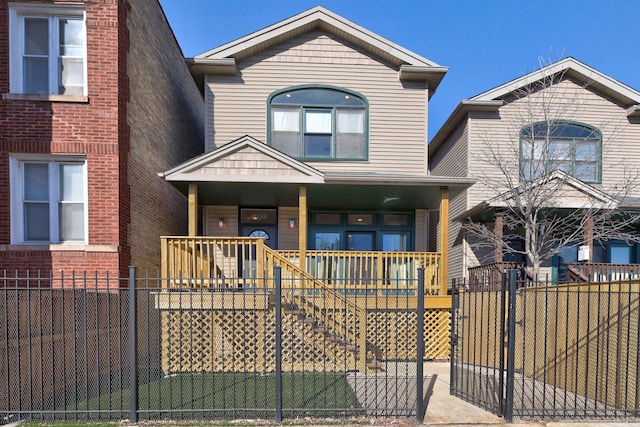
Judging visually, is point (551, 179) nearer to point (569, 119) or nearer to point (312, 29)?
point (569, 119)

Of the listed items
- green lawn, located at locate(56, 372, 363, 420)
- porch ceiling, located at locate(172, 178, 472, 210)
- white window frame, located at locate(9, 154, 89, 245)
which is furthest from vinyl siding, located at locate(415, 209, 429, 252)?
white window frame, located at locate(9, 154, 89, 245)

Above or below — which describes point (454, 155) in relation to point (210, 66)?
below

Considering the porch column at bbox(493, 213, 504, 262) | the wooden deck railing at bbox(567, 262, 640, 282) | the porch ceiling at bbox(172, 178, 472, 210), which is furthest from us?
the porch column at bbox(493, 213, 504, 262)

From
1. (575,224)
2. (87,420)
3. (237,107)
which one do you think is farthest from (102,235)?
(575,224)

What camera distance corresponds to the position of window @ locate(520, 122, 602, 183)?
1086cm

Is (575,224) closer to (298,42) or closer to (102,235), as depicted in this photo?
(298,42)

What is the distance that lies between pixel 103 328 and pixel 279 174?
4704 mm

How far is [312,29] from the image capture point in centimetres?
1092

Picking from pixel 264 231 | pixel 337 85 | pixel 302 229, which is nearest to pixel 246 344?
pixel 302 229

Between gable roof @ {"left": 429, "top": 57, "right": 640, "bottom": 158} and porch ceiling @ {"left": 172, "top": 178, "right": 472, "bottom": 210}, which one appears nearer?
porch ceiling @ {"left": 172, "top": 178, "right": 472, "bottom": 210}

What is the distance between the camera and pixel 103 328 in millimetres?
6973

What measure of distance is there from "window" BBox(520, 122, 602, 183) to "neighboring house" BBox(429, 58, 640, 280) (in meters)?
0.03

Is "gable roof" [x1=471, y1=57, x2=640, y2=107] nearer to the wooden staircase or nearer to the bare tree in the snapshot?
the bare tree

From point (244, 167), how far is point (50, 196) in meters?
3.99
